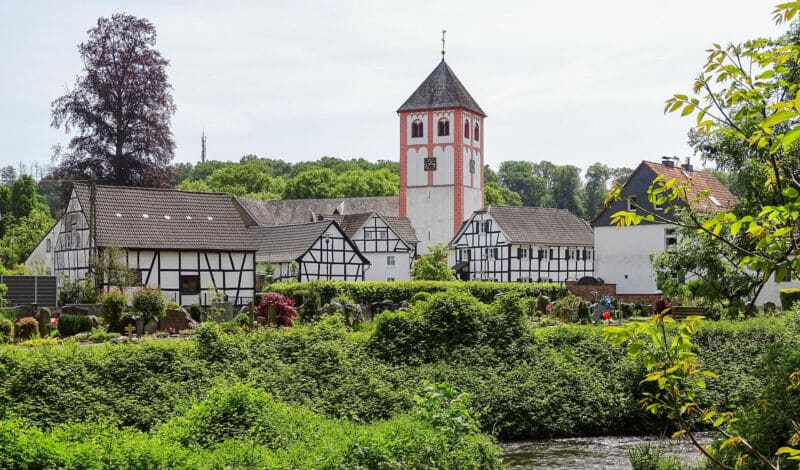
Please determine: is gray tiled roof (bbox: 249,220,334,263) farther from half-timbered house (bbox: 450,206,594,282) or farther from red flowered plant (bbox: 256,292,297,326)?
red flowered plant (bbox: 256,292,297,326)

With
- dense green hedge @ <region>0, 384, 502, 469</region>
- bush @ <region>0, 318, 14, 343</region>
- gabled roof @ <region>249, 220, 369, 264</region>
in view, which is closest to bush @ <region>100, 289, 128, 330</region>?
bush @ <region>0, 318, 14, 343</region>

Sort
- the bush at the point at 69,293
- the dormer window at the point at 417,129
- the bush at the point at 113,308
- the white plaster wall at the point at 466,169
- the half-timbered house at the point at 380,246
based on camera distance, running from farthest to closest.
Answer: the dormer window at the point at 417,129
the white plaster wall at the point at 466,169
the half-timbered house at the point at 380,246
the bush at the point at 69,293
the bush at the point at 113,308

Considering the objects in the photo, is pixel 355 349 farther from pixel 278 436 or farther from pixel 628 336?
pixel 628 336

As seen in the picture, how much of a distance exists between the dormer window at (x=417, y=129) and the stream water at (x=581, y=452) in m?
68.2

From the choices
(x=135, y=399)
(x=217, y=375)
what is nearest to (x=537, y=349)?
(x=217, y=375)

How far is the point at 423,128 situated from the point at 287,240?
3159cm

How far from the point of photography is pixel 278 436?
47.6 ft

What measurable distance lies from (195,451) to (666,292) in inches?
535

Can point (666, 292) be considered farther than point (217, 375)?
Yes

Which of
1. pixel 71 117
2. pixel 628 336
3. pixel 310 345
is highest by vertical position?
pixel 71 117

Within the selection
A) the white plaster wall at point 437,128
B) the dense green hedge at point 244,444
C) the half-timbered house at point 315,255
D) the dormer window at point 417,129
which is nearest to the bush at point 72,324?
the dense green hedge at point 244,444

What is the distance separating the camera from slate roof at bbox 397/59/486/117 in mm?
87812

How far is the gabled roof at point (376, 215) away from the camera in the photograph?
73.1 m

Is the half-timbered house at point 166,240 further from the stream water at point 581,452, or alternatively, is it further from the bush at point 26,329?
the stream water at point 581,452
